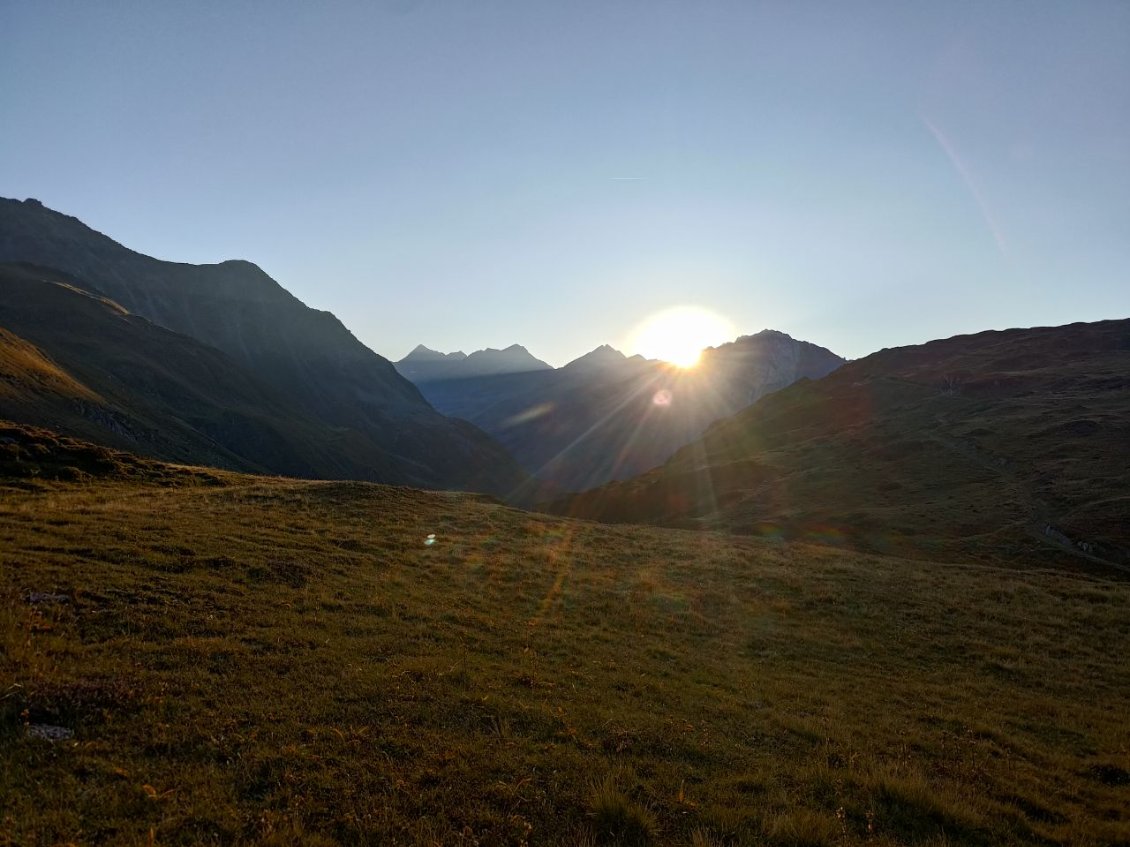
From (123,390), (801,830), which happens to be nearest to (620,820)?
(801,830)

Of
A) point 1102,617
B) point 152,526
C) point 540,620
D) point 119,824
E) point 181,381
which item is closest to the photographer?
point 119,824

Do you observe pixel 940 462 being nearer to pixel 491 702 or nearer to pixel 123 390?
pixel 491 702

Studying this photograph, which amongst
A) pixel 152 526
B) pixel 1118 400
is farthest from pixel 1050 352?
pixel 152 526

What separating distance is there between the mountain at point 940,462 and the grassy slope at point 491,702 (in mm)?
37923

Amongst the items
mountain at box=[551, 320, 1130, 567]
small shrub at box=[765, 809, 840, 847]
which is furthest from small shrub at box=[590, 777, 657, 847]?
mountain at box=[551, 320, 1130, 567]

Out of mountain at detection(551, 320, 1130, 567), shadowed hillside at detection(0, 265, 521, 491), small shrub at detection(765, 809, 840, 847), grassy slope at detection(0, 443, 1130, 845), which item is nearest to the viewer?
grassy slope at detection(0, 443, 1130, 845)

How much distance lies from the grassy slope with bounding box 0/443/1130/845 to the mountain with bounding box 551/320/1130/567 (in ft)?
124

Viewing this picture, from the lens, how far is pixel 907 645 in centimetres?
2191

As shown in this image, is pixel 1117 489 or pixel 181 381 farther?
pixel 181 381

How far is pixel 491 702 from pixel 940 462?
322ft

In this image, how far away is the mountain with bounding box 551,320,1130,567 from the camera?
5981 centimetres

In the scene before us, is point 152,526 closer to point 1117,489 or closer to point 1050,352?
point 1117,489

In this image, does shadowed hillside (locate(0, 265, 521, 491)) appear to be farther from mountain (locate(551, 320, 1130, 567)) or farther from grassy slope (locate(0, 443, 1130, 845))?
grassy slope (locate(0, 443, 1130, 845))

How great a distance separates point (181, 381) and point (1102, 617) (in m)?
209
